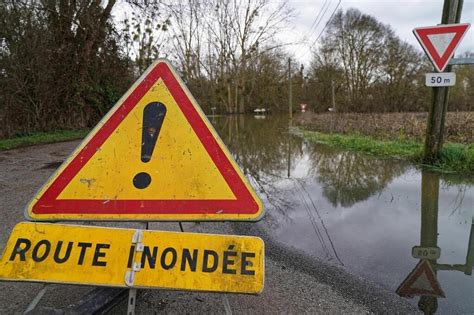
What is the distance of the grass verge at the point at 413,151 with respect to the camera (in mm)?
5598

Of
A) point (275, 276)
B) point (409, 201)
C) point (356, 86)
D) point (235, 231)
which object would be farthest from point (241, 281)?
point (356, 86)

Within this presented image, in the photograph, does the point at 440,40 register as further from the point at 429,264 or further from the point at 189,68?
the point at 189,68

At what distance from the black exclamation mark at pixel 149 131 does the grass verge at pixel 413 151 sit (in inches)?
229

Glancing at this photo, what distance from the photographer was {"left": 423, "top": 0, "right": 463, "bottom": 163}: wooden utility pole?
213 inches

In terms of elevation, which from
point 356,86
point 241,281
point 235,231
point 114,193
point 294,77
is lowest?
point 235,231

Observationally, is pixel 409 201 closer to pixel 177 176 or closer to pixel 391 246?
pixel 391 246

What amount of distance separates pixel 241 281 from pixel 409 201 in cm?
381

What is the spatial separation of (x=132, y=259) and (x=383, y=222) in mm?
3170

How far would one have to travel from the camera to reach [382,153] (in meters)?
8.36

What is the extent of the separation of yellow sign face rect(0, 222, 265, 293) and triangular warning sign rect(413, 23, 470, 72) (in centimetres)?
505

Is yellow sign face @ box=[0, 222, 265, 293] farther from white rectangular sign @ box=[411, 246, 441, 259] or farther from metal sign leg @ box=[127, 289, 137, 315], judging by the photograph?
white rectangular sign @ box=[411, 246, 441, 259]

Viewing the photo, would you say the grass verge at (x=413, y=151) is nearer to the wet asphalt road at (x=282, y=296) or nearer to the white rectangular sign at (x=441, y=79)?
the white rectangular sign at (x=441, y=79)

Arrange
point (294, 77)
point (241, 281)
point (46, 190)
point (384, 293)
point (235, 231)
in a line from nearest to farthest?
point (241, 281), point (46, 190), point (384, 293), point (235, 231), point (294, 77)

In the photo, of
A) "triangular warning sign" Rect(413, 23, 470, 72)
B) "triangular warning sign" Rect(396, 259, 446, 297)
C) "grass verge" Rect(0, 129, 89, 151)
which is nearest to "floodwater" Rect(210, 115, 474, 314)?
"triangular warning sign" Rect(396, 259, 446, 297)
